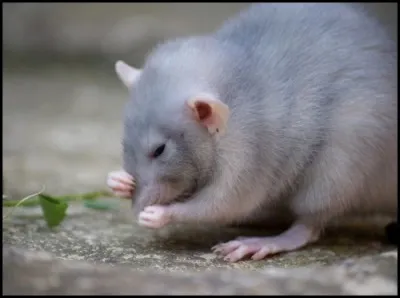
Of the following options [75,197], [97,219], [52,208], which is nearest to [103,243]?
[52,208]

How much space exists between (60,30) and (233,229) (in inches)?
171

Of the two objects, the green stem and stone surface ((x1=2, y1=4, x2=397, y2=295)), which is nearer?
stone surface ((x1=2, y1=4, x2=397, y2=295))

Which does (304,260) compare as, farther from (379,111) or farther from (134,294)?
(134,294)

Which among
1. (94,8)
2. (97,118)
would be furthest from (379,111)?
(94,8)

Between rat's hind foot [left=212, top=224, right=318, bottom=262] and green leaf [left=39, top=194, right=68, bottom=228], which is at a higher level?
green leaf [left=39, top=194, right=68, bottom=228]

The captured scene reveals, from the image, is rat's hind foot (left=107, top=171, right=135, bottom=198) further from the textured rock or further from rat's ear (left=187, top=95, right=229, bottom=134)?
the textured rock

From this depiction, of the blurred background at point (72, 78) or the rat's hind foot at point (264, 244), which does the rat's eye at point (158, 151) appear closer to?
the rat's hind foot at point (264, 244)

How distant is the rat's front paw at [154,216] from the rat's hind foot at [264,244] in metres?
0.21

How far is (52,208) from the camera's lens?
2480 mm

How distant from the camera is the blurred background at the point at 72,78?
11.8 ft

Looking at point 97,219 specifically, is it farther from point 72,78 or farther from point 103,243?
point 72,78

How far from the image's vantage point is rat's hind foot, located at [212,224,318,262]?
2361 mm

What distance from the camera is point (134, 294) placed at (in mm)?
1550

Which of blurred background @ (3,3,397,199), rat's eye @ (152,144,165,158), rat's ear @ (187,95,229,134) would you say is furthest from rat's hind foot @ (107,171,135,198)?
blurred background @ (3,3,397,199)
